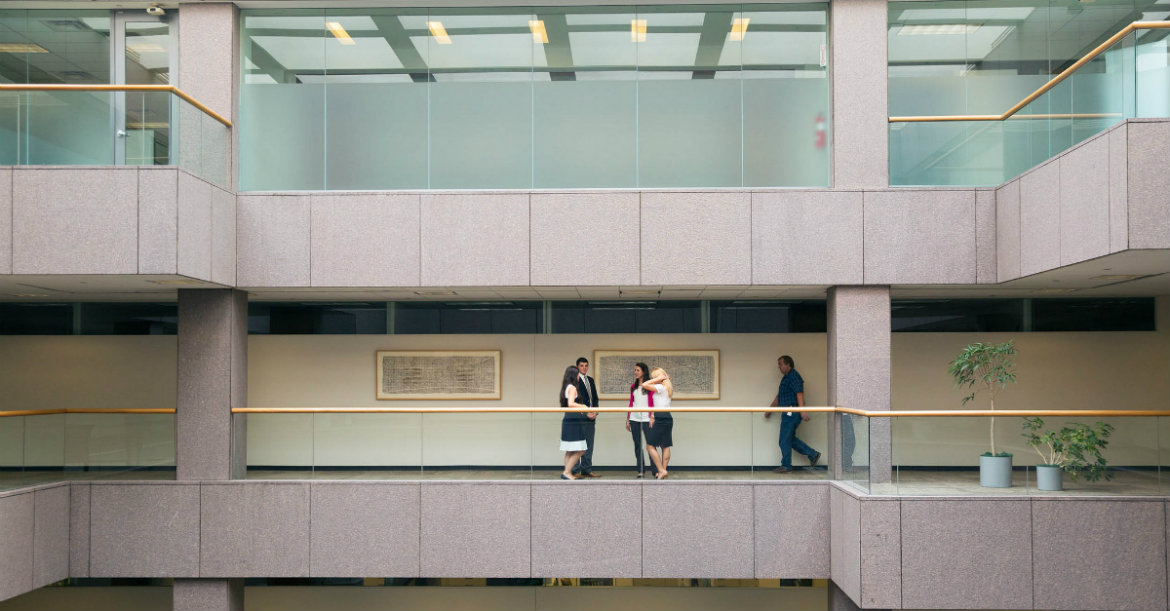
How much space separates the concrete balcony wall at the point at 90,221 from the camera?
31.2ft

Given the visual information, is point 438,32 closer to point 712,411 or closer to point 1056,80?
point 712,411

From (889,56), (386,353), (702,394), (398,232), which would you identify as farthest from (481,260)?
(889,56)

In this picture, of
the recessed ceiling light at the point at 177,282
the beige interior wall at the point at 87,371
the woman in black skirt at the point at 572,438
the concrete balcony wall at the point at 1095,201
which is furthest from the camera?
the beige interior wall at the point at 87,371

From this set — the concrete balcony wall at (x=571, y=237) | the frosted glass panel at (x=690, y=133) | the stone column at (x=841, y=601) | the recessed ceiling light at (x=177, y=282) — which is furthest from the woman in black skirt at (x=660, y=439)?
the recessed ceiling light at (x=177, y=282)

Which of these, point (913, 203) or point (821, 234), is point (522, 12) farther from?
point (913, 203)

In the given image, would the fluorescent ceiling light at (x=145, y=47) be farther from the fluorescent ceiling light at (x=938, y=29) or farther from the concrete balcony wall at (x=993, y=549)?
the concrete balcony wall at (x=993, y=549)

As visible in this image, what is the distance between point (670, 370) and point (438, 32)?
5.83m

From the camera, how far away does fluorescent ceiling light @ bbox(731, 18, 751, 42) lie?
11578 millimetres

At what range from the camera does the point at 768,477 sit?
35.1ft

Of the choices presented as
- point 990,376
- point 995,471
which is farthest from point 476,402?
point 995,471

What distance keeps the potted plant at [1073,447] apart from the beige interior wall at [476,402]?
2.41 meters

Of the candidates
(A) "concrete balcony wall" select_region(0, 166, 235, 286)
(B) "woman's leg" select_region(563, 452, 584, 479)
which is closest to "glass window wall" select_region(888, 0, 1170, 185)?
(B) "woman's leg" select_region(563, 452, 584, 479)

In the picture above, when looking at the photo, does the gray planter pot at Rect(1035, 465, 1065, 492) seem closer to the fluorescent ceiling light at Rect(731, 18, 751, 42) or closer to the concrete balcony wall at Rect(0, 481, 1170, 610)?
the concrete balcony wall at Rect(0, 481, 1170, 610)

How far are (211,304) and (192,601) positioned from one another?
3.67 metres
